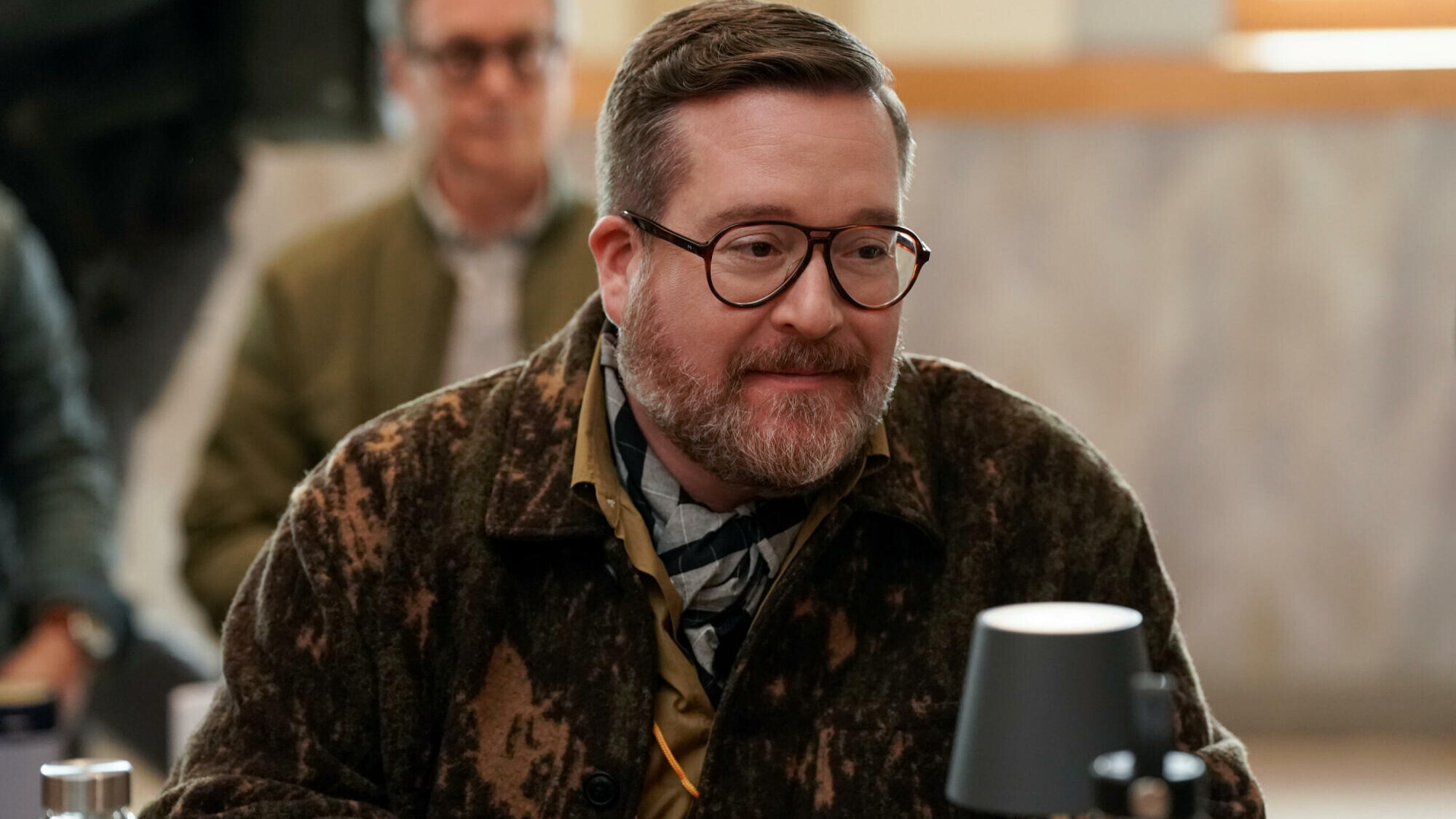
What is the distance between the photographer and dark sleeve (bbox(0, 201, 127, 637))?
333 cm

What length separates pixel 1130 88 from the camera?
474 cm

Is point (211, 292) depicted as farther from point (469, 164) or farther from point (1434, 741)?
point (1434, 741)

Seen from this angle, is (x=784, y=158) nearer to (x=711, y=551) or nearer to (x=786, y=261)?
(x=786, y=261)

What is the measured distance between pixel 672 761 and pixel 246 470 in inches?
70.4

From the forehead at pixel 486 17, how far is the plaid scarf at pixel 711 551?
5.30ft

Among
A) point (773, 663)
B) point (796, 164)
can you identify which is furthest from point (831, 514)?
point (796, 164)

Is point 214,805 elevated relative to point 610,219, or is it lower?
lower

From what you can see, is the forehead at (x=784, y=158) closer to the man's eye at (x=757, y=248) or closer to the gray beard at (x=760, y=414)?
the man's eye at (x=757, y=248)

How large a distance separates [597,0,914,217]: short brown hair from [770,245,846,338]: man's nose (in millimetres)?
181

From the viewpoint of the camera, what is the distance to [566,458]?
1.88 meters

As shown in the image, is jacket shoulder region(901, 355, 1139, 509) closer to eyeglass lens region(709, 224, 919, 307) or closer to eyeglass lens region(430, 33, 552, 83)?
eyeglass lens region(709, 224, 919, 307)

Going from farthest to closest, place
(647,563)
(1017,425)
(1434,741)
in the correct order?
(1434,741) → (1017,425) → (647,563)

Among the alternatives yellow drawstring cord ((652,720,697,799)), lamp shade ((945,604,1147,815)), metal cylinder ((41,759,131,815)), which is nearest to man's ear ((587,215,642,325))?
yellow drawstring cord ((652,720,697,799))

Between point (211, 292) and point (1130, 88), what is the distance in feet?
8.27
